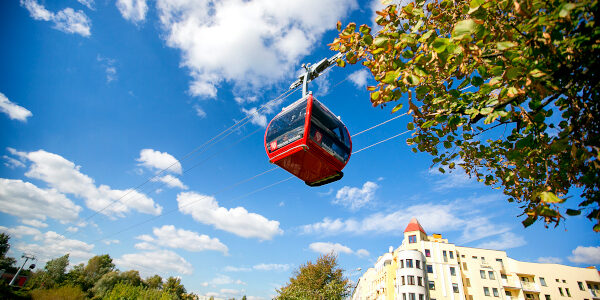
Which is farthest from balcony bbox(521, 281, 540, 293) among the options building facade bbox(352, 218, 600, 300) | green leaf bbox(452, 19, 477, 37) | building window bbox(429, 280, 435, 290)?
green leaf bbox(452, 19, 477, 37)

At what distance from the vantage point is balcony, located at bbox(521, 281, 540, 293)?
38188 millimetres

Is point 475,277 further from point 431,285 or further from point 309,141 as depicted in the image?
point 309,141

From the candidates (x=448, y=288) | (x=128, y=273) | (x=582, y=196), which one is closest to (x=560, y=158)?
(x=582, y=196)

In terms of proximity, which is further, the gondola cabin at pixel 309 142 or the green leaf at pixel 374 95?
the gondola cabin at pixel 309 142

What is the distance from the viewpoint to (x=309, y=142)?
280 inches

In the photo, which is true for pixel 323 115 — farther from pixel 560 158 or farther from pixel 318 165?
pixel 560 158

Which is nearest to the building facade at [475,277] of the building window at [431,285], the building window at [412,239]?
the building window at [431,285]

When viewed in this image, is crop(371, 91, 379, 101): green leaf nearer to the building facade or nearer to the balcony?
the building facade

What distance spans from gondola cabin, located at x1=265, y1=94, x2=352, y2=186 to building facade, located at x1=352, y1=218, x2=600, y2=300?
3746 cm

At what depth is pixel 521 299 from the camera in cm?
3753

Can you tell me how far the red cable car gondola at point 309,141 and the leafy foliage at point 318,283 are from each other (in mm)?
33263

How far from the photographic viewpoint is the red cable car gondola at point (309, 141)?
23.9 feet

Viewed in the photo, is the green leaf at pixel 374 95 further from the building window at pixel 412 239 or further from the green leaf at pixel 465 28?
the building window at pixel 412 239

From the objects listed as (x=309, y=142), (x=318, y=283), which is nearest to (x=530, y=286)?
(x=318, y=283)
